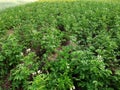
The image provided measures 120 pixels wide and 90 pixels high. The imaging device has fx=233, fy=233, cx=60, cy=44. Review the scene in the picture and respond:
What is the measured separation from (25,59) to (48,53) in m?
0.64

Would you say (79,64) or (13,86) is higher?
(79,64)

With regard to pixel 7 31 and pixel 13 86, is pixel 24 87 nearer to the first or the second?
pixel 13 86

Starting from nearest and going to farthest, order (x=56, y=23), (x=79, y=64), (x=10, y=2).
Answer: (x=79, y=64) < (x=56, y=23) < (x=10, y=2)

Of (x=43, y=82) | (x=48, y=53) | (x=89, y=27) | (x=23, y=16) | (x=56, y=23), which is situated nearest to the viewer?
(x=43, y=82)

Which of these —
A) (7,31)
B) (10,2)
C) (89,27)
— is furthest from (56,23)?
(10,2)

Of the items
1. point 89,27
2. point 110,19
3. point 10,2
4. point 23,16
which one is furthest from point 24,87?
point 10,2

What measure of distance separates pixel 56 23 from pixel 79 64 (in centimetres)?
265

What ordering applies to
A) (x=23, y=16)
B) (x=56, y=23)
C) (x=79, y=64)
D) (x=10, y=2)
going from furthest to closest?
(x=10, y=2)
(x=23, y=16)
(x=56, y=23)
(x=79, y=64)

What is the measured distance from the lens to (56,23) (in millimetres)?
6324

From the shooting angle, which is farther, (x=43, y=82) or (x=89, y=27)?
(x=89, y=27)

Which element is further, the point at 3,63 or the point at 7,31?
the point at 7,31

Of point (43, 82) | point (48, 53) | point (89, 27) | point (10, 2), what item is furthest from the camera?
point (10, 2)

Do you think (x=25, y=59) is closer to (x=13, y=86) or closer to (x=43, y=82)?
(x=13, y=86)

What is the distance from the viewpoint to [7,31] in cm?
649
